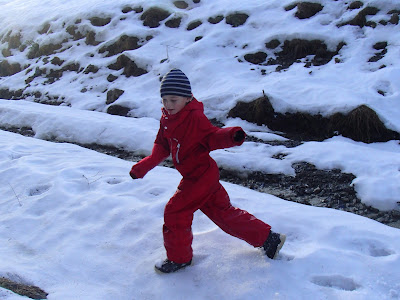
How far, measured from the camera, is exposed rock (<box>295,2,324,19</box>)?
34.3 ft

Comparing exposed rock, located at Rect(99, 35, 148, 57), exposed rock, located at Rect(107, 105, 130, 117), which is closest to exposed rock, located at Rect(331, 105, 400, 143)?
exposed rock, located at Rect(107, 105, 130, 117)

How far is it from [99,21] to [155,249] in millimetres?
13548

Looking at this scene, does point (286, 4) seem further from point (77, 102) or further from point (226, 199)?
point (226, 199)

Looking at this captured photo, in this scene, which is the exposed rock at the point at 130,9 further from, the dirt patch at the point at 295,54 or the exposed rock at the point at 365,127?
the exposed rock at the point at 365,127

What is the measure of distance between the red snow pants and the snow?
0.70 feet

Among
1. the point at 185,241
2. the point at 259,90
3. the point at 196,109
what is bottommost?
the point at 259,90

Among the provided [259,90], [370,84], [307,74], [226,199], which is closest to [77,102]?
[259,90]

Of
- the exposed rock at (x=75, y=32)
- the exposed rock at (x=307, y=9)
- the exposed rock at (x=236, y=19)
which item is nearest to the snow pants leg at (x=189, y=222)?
the exposed rock at (x=307, y=9)

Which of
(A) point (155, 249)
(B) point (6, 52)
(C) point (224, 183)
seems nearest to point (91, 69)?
(B) point (6, 52)

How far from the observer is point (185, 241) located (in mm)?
3340

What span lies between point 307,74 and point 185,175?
20.3 feet

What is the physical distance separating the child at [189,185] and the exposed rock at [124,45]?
10184 millimetres

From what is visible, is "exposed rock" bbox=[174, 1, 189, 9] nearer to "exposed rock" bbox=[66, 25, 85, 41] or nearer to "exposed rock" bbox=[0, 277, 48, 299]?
"exposed rock" bbox=[66, 25, 85, 41]

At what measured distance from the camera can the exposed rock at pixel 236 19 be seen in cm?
1161
